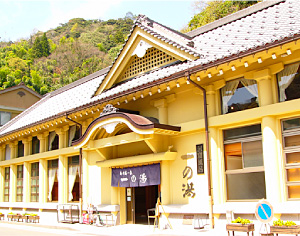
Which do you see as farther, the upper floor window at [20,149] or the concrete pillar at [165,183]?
the upper floor window at [20,149]

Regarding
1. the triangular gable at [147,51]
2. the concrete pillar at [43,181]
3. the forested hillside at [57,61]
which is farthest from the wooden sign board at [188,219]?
the forested hillside at [57,61]

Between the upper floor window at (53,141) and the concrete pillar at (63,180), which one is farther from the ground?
the upper floor window at (53,141)

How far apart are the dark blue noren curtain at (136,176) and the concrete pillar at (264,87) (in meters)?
4.72

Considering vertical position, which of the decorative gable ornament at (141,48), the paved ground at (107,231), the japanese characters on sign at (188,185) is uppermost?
the decorative gable ornament at (141,48)

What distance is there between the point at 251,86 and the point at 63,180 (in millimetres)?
11499

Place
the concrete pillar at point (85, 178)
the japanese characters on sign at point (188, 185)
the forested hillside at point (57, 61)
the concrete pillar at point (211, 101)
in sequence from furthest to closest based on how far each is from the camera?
the forested hillside at point (57, 61) < the concrete pillar at point (85, 178) < the japanese characters on sign at point (188, 185) < the concrete pillar at point (211, 101)

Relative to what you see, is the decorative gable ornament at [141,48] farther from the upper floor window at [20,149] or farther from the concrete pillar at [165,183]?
the upper floor window at [20,149]

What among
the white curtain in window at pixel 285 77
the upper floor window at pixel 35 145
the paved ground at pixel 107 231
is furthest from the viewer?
the upper floor window at pixel 35 145

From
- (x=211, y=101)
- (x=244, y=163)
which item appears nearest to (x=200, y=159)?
(x=244, y=163)

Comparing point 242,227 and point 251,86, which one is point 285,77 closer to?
point 251,86

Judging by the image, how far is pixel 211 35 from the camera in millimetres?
15570

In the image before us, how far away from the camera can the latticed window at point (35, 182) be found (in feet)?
68.6

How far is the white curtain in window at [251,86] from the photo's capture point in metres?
11.2

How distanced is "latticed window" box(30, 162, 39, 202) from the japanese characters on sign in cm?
1139
